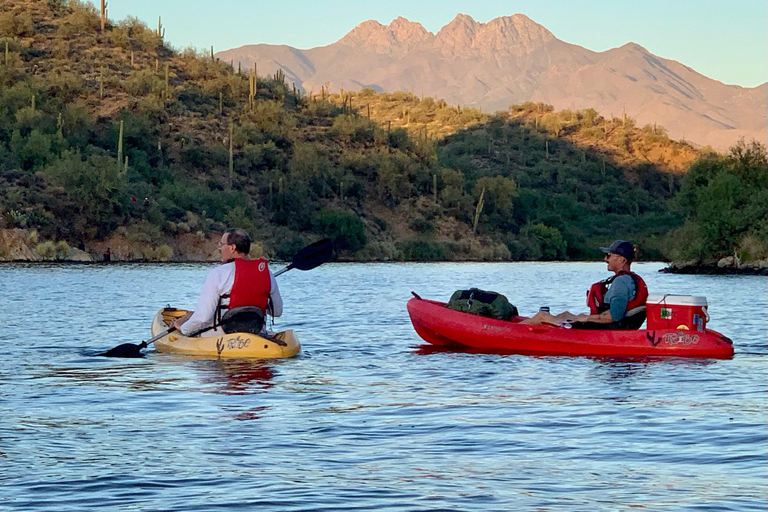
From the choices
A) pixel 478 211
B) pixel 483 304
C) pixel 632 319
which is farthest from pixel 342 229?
pixel 632 319

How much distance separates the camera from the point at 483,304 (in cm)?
1716

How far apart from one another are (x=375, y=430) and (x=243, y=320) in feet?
16.7

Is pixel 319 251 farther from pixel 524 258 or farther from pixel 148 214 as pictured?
pixel 524 258

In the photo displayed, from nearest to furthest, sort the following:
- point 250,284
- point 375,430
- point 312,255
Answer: point 375,430, point 250,284, point 312,255

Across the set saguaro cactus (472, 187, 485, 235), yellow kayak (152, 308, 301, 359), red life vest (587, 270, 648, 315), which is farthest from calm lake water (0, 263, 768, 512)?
saguaro cactus (472, 187, 485, 235)

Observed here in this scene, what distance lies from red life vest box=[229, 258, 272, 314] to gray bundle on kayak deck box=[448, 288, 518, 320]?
3.59m

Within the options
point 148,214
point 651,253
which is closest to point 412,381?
point 148,214

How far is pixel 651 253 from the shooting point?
87.8 meters

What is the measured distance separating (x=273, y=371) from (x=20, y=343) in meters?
5.65

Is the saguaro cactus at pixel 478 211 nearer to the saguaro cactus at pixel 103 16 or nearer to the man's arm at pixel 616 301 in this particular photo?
the saguaro cactus at pixel 103 16

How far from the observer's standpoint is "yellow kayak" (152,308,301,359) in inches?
584

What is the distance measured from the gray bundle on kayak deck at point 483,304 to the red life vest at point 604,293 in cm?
129

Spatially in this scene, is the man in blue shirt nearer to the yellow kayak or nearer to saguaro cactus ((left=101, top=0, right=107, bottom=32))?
the yellow kayak

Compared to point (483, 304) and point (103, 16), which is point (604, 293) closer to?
point (483, 304)
